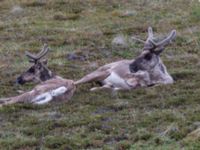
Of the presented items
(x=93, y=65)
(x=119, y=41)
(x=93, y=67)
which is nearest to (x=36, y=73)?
(x=93, y=67)

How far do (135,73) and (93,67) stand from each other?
1.70 m

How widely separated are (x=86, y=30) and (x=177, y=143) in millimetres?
10338

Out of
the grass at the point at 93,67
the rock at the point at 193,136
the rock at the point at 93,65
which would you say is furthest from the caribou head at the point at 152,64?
the rock at the point at 193,136

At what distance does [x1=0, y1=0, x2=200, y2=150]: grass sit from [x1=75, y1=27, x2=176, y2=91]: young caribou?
0.25 m

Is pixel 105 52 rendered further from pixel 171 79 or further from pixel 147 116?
pixel 147 116

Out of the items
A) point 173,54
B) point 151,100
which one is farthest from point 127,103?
point 173,54

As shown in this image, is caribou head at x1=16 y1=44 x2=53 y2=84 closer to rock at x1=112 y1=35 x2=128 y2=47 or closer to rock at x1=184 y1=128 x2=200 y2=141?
rock at x1=112 y1=35 x2=128 y2=47

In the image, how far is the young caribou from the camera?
45.2ft

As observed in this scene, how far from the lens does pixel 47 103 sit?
40.4 ft

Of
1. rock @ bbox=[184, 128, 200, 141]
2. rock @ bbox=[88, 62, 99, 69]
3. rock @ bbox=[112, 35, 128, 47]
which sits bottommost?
rock @ bbox=[112, 35, 128, 47]

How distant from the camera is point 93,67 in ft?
51.0

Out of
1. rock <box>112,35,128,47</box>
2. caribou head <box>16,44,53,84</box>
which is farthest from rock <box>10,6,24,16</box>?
caribou head <box>16,44,53,84</box>

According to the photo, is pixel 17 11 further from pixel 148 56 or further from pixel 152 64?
pixel 152 64

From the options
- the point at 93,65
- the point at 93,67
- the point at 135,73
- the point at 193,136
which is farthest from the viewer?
the point at 93,65
